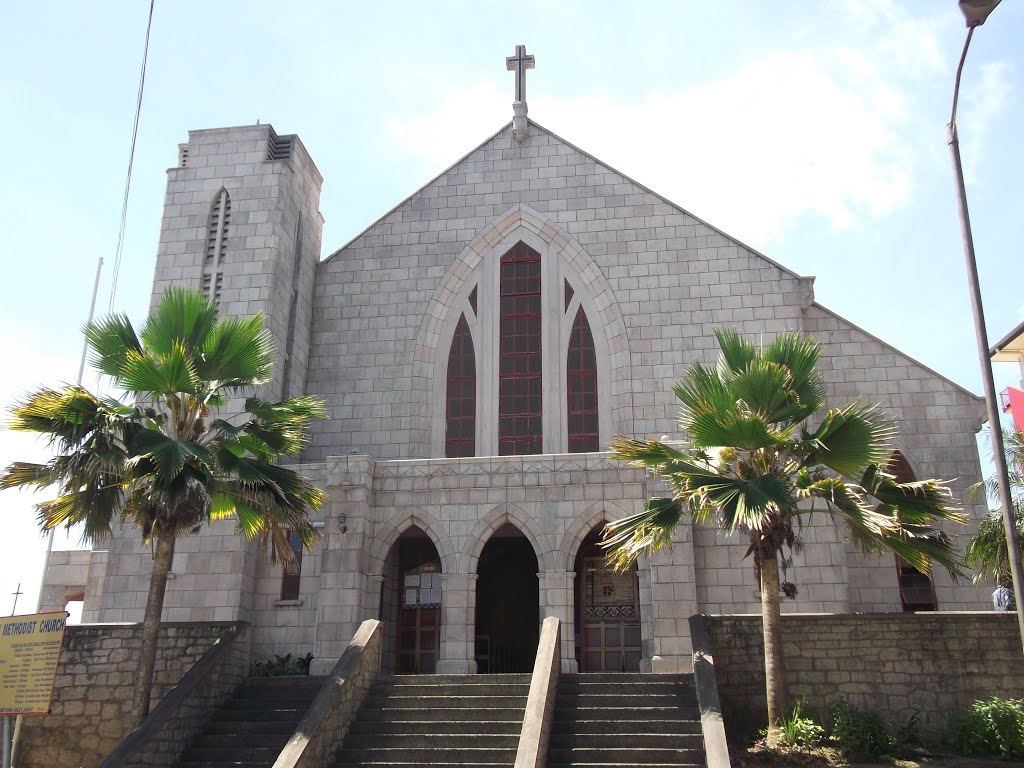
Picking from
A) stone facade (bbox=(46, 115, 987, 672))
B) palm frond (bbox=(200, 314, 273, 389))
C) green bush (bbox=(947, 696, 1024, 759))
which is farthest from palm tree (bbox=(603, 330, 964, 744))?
palm frond (bbox=(200, 314, 273, 389))

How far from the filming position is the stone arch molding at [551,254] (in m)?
21.2

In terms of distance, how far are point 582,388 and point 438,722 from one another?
29.6ft

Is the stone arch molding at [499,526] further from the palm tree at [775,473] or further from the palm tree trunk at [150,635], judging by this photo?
the palm tree trunk at [150,635]

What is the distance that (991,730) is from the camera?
13555 mm

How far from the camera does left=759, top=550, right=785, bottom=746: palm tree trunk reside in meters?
13.3

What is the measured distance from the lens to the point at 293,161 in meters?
22.2

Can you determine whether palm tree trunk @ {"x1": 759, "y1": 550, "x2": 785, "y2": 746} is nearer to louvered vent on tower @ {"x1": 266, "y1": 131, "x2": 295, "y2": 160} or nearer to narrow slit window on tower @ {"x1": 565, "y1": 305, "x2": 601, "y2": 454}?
narrow slit window on tower @ {"x1": 565, "y1": 305, "x2": 601, "y2": 454}

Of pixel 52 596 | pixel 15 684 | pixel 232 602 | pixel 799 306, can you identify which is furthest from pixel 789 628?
pixel 52 596

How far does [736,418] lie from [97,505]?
9189 millimetres

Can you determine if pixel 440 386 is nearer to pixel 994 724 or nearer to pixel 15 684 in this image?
pixel 15 684

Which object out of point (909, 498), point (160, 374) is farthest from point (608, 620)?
point (160, 374)

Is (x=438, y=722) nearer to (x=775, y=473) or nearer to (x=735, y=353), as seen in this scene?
(x=775, y=473)

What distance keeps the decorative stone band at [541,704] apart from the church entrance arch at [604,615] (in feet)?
14.6

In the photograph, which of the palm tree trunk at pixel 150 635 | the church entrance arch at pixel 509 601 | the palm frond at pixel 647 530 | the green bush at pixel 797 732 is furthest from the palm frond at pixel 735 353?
the church entrance arch at pixel 509 601
